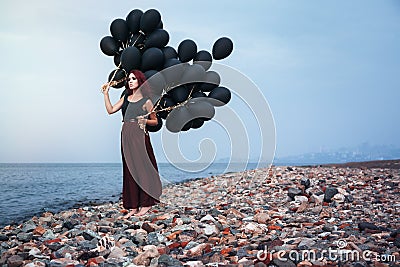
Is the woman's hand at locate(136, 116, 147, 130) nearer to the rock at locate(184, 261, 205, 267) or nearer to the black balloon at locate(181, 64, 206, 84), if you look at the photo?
the black balloon at locate(181, 64, 206, 84)

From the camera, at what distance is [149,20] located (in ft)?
20.2

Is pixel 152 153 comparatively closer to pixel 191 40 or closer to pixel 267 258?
pixel 191 40

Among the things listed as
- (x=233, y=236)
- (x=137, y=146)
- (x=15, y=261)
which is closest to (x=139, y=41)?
(x=137, y=146)

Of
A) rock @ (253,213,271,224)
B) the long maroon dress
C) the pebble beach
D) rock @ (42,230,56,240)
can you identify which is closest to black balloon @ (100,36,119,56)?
the long maroon dress

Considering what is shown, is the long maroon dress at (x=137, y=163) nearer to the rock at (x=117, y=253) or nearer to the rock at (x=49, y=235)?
the rock at (x=49, y=235)

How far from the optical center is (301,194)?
7.01 metres

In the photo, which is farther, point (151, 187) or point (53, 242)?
point (151, 187)

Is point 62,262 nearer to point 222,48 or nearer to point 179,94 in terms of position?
point 179,94

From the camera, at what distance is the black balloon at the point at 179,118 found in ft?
20.2

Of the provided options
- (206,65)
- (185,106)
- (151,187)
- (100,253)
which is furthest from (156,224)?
(206,65)

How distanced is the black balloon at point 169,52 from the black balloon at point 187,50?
96mm

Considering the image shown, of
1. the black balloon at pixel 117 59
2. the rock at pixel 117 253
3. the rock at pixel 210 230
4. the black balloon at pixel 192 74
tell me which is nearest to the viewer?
the rock at pixel 117 253

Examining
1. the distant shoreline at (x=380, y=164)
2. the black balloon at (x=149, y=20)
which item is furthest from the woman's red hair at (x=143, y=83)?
the distant shoreline at (x=380, y=164)

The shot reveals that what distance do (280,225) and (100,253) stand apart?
2165mm
